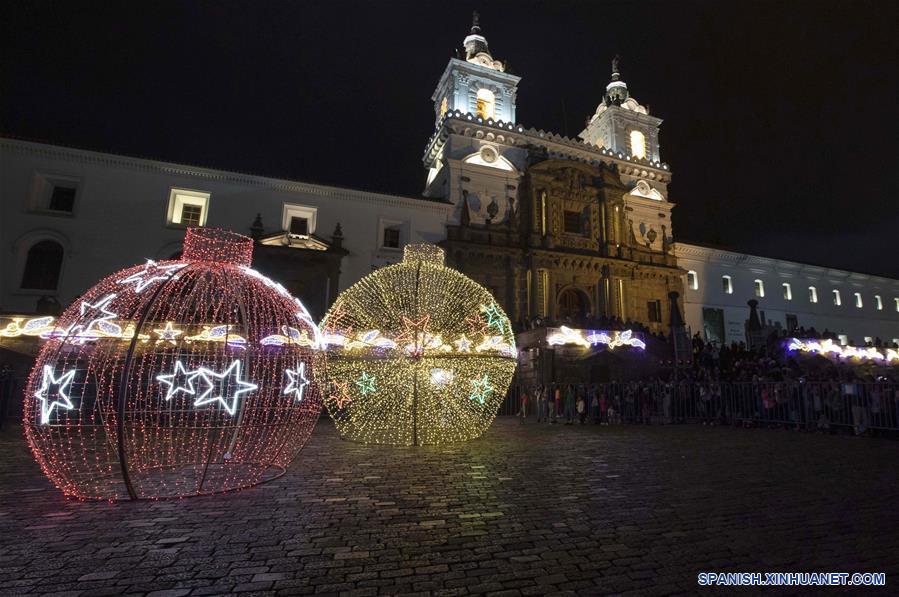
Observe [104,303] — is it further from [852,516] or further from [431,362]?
[852,516]

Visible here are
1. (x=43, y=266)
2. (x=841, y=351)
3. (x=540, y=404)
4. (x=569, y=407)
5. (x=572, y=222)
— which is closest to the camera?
(x=569, y=407)

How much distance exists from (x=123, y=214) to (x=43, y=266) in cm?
416

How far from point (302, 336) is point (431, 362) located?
342 centimetres

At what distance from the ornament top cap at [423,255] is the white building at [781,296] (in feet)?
99.5

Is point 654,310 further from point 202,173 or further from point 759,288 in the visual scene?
point 202,173

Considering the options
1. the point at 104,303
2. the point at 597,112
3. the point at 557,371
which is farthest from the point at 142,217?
the point at 597,112

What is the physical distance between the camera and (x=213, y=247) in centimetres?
639

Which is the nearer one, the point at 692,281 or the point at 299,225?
the point at 299,225

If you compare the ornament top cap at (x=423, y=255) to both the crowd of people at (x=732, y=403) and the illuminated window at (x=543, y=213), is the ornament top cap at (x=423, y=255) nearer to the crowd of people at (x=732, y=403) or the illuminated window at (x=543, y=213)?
the crowd of people at (x=732, y=403)

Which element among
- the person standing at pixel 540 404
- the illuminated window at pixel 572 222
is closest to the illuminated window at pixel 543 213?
the illuminated window at pixel 572 222

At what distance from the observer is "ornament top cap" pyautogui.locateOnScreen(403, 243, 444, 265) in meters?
10.1

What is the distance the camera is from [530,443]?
430 inches

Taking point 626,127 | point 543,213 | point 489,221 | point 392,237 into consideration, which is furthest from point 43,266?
point 626,127

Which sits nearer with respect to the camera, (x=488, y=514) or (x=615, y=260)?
(x=488, y=514)
